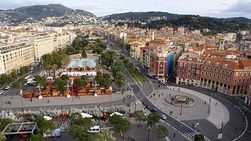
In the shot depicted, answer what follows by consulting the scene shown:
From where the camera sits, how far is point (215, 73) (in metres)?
84.6

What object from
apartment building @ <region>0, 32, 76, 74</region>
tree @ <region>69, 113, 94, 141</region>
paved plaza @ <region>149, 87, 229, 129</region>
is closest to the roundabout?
paved plaza @ <region>149, 87, 229, 129</region>

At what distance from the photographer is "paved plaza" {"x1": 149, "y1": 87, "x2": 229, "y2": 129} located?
2381 inches

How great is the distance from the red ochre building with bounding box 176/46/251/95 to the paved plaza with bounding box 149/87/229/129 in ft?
29.5

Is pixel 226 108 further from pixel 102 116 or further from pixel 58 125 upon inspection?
pixel 58 125

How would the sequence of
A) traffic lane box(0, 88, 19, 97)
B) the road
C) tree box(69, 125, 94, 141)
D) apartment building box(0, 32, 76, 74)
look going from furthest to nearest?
apartment building box(0, 32, 76, 74)
traffic lane box(0, 88, 19, 97)
the road
tree box(69, 125, 94, 141)

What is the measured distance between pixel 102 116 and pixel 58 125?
35.0 feet

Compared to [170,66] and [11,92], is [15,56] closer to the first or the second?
[11,92]

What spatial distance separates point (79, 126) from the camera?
1768 inches

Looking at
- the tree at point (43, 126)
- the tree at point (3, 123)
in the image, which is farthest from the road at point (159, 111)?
the tree at point (3, 123)

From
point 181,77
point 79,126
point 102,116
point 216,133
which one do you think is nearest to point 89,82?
point 102,116

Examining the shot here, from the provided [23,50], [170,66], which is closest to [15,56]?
[23,50]

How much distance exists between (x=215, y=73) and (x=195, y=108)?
23038mm

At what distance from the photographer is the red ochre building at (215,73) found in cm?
7925

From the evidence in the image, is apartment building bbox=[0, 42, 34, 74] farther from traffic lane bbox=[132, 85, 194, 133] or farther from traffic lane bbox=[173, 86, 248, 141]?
traffic lane bbox=[173, 86, 248, 141]
